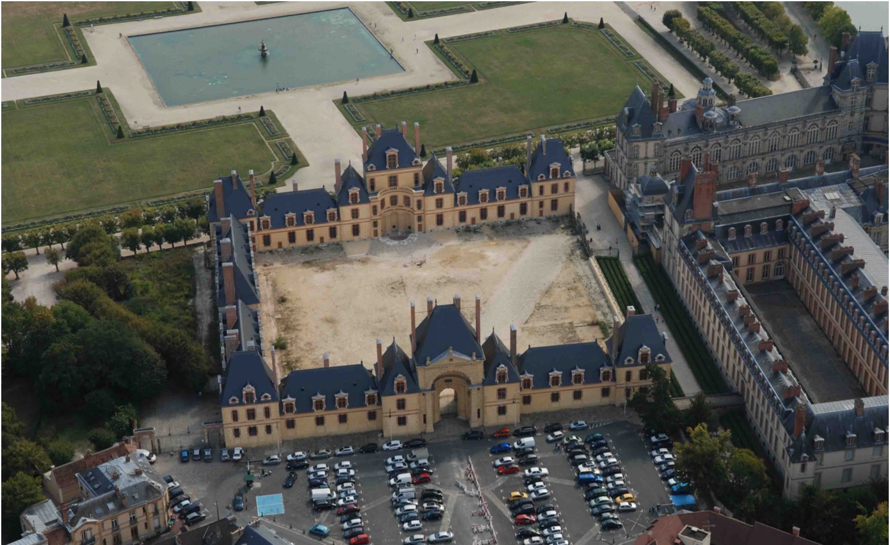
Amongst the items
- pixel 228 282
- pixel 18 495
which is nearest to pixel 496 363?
pixel 228 282

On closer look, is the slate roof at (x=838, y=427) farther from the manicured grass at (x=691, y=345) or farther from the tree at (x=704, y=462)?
the manicured grass at (x=691, y=345)

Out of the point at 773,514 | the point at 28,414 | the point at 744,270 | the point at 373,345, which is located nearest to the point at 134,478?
the point at 28,414

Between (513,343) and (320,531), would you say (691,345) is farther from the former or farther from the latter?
(320,531)

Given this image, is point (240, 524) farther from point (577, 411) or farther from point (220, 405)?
point (577, 411)

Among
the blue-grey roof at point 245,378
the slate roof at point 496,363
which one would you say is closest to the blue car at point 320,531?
the blue-grey roof at point 245,378

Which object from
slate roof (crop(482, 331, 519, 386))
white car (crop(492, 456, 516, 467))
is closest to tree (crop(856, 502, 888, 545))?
white car (crop(492, 456, 516, 467))
